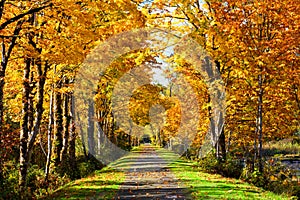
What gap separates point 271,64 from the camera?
16.8 metres

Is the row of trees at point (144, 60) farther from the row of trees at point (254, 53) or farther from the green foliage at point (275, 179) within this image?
the green foliage at point (275, 179)

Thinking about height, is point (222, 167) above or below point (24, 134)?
below

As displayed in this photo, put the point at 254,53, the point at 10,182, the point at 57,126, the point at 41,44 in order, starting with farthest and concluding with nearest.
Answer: the point at 57,126, the point at 254,53, the point at 10,182, the point at 41,44

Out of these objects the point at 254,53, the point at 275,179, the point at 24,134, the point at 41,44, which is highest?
the point at 254,53

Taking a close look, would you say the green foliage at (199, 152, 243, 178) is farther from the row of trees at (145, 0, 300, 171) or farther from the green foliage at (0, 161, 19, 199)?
the green foliage at (0, 161, 19, 199)

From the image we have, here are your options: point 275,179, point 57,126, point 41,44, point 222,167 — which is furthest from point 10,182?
point 222,167

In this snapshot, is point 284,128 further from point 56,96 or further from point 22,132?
point 22,132

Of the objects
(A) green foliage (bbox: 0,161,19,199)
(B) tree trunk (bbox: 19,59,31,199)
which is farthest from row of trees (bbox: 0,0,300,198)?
(A) green foliage (bbox: 0,161,19,199)

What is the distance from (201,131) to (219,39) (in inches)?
421

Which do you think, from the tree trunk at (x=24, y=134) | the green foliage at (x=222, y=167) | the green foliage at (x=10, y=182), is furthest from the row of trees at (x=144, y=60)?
the green foliage at (x=222, y=167)

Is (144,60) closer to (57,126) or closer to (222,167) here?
(57,126)

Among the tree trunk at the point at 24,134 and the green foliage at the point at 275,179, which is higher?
the tree trunk at the point at 24,134

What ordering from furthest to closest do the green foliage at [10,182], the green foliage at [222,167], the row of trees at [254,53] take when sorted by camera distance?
1. the green foliage at [222,167]
2. the row of trees at [254,53]
3. the green foliage at [10,182]

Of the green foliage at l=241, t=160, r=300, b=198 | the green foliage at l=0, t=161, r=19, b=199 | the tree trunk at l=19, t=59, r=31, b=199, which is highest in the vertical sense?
the tree trunk at l=19, t=59, r=31, b=199
